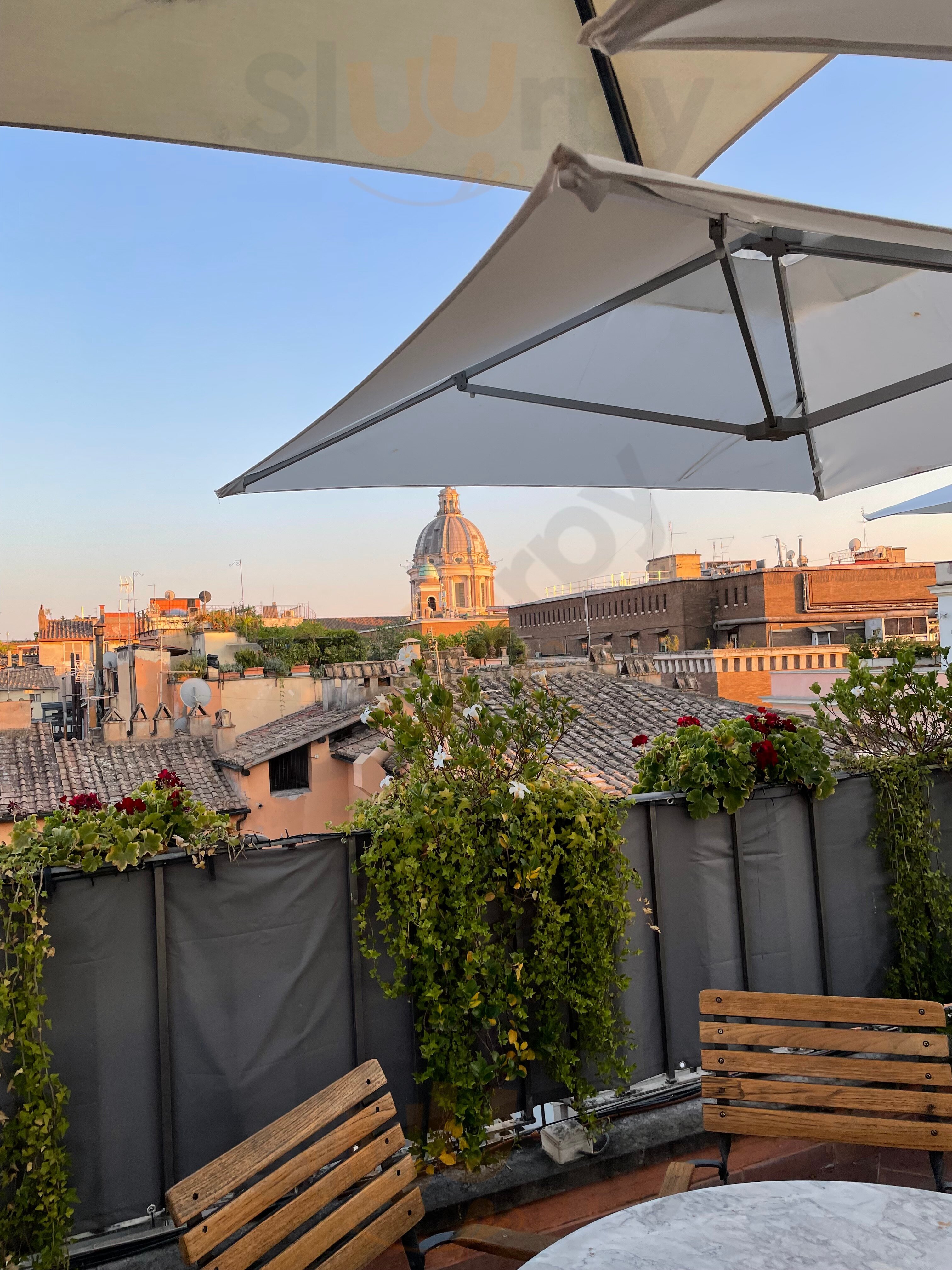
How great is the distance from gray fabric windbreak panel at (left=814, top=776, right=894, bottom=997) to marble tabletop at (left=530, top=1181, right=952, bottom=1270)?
122cm

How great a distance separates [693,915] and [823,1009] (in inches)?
21.9

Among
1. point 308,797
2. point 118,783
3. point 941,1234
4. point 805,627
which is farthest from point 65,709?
point 805,627

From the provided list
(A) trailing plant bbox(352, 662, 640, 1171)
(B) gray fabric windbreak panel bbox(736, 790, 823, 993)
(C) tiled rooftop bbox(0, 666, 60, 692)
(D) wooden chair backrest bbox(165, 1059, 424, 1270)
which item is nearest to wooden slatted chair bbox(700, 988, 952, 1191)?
(A) trailing plant bbox(352, 662, 640, 1171)

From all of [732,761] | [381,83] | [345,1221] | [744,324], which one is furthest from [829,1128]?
[381,83]

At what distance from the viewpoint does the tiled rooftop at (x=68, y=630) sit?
3938 cm

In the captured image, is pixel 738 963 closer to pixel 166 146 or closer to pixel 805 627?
pixel 166 146

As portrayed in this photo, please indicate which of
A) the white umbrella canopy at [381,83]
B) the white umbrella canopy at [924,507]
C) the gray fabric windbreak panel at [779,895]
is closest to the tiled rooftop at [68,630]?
the white umbrella canopy at [924,507]

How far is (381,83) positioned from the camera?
229cm

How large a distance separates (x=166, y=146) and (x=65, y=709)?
24802 mm

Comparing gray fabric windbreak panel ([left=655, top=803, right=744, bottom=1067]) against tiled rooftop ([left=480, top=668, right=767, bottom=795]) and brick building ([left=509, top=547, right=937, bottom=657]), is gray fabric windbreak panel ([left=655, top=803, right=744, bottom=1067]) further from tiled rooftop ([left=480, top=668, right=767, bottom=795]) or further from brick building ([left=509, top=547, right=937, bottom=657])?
brick building ([left=509, top=547, right=937, bottom=657])

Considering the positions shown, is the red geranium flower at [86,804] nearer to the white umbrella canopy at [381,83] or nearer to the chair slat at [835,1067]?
the chair slat at [835,1067]

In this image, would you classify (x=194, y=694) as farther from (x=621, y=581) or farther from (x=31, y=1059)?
(x=621, y=581)

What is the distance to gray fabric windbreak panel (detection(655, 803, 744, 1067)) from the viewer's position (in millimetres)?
2311

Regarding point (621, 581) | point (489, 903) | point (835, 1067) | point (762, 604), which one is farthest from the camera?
point (621, 581)
